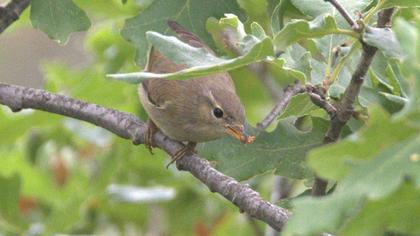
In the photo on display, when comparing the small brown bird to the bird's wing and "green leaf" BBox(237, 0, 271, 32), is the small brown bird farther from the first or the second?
"green leaf" BBox(237, 0, 271, 32)

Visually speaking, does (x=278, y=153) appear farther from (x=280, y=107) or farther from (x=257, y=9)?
(x=257, y=9)

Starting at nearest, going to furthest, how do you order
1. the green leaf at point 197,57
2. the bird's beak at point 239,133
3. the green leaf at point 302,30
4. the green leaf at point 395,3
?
1. the green leaf at point 197,57
2. the green leaf at point 302,30
3. the green leaf at point 395,3
4. the bird's beak at point 239,133

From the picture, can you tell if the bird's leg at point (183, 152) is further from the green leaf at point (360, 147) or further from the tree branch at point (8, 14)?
the green leaf at point (360, 147)

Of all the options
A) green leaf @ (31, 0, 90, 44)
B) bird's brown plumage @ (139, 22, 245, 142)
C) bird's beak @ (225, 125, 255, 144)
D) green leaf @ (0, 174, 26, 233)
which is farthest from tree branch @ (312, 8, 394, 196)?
green leaf @ (0, 174, 26, 233)

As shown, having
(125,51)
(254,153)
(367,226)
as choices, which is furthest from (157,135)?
(367,226)

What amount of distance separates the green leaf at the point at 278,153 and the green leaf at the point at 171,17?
1.46 feet

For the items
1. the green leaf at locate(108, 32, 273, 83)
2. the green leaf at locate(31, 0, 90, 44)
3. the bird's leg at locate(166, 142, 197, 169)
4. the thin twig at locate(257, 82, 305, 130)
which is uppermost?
the green leaf at locate(108, 32, 273, 83)

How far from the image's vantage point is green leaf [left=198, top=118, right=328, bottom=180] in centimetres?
271

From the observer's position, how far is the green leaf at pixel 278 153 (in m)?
2.71

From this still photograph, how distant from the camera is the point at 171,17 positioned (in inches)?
121

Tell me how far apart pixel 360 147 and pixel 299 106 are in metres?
0.82

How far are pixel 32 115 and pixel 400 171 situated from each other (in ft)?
7.82

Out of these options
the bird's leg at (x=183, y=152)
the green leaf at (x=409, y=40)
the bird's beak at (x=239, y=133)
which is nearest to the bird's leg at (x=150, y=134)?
the bird's leg at (x=183, y=152)

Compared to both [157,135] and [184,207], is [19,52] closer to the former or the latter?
[184,207]
